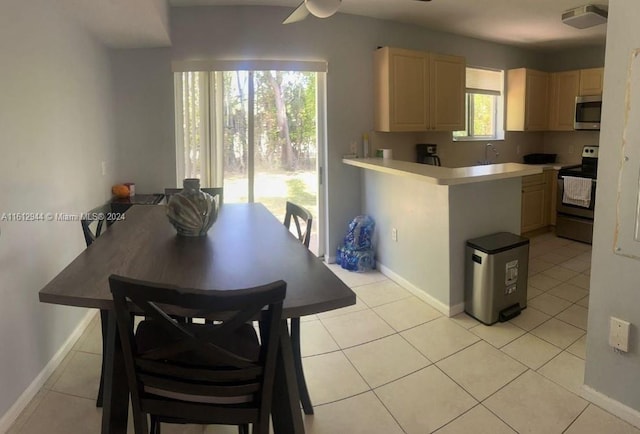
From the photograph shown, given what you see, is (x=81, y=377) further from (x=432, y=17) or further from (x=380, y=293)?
(x=432, y=17)

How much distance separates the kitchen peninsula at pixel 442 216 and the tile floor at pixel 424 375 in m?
0.22

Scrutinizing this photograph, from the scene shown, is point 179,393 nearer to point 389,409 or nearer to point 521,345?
point 389,409

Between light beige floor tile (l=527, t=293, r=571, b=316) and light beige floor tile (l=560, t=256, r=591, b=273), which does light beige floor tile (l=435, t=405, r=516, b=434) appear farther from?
light beige floor tile (l=560, t=256, r=591, b=273)

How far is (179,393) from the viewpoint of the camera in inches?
42.5

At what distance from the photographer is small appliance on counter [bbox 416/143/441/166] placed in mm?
4238

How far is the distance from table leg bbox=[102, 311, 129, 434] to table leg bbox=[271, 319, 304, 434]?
0.50 meters

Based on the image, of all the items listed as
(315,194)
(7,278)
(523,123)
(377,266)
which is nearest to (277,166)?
(315,194)

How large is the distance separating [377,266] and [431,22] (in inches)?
101

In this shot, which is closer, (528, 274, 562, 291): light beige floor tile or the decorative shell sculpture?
the decorative shell sculpture

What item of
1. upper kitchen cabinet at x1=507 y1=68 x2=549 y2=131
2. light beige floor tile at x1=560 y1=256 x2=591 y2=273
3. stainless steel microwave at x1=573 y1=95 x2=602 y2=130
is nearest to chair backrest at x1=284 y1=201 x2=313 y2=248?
light beige floor tile at x1=560 y1=256 x2=591 y2=273

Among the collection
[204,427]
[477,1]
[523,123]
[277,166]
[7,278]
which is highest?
[477,1]

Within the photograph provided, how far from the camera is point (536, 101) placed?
16.7 feet

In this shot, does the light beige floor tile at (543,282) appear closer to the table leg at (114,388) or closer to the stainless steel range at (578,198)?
the stainless steel range at (578,198)

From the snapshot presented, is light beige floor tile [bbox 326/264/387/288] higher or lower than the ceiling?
lower
